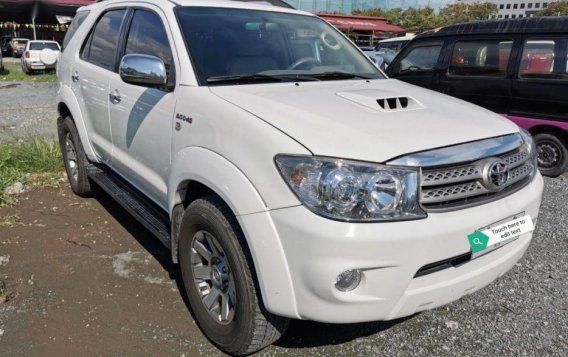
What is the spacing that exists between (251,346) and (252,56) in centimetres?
179

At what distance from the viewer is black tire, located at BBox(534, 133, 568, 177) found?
646 cm

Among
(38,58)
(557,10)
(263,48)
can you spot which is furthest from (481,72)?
(557,10)

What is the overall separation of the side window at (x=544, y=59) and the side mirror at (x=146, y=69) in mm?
5404

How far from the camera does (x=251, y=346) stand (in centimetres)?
246

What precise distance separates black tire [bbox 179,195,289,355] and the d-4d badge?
965 millimetres

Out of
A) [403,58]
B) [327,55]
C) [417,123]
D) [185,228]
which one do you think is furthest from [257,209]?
[403,58]

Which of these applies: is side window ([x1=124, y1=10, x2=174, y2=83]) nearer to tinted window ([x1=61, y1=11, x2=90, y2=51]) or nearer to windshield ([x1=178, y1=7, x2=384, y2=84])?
windshield ([x1=178, y1=7, x2=384, y2=84])

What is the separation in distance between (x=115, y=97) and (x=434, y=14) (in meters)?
70.9

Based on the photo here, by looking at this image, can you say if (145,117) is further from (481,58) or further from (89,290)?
(481,58)

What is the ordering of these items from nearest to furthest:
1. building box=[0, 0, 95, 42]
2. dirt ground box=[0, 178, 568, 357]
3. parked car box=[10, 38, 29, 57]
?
1. dirt ground box=[0, 178, 568, 357]
2. parked car box=[10, 38, 29, 57]
3. building box=[0, 0, 95, 42]

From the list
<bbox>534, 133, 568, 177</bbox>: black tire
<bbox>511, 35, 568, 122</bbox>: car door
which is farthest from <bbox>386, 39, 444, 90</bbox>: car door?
<bbox>534, 133, 568, 177</bbox>: black tire

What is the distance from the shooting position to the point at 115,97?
367 cm

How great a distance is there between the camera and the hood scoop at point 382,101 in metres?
2.61

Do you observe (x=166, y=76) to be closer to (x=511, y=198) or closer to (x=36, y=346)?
(x=36, y=346)
